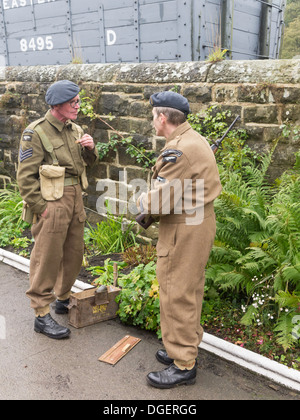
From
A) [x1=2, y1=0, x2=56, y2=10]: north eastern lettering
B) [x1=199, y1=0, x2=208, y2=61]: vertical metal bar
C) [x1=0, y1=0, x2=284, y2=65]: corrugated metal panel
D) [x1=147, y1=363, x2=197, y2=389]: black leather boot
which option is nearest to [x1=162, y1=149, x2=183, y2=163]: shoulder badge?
[x1=147, y1=363, x2=197, y2=389]: black leather boot

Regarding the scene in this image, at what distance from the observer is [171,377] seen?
3.32m

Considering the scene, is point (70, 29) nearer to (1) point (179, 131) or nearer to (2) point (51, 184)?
(2) point (51, 184)

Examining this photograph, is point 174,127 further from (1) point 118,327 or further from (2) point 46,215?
(1) point 118,327

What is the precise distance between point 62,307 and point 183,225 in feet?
6.93

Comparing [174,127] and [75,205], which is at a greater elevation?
[174,127]

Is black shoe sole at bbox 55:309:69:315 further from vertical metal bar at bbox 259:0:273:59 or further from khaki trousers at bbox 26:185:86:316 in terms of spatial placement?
vertical metal bar at bbox 259:0:273:59

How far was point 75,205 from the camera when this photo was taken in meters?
4.27

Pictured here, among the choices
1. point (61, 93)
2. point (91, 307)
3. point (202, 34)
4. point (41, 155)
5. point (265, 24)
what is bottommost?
point (91, 307)

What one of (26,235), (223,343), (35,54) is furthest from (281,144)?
(35,54)

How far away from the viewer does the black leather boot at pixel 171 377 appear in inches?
130

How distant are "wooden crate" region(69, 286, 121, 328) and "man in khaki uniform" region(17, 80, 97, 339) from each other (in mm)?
208

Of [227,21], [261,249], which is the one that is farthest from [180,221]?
[227,21]

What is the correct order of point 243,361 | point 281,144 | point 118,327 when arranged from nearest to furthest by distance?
1. point 243,361
2. point 118,327
3. point 281,144

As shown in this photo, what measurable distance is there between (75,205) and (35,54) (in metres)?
8.17
